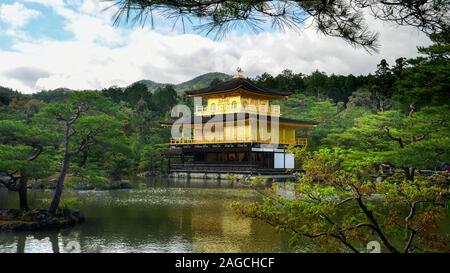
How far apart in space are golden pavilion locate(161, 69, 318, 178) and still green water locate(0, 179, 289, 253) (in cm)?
1441

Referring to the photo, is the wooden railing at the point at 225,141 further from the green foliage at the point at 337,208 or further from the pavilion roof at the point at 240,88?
the green foliage at the point at 337,208

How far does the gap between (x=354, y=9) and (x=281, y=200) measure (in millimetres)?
2449

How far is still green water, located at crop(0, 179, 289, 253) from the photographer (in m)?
9.48

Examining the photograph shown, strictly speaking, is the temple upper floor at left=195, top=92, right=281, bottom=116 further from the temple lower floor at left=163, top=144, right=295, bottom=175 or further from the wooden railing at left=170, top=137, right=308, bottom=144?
the temple lower floor at left=163, top=144, right=295, bottom=175

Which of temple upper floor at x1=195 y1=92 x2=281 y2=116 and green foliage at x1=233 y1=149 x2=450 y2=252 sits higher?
temple upper floor at x1=195 y1=92 x2=281 y2=116

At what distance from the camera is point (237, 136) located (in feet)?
111

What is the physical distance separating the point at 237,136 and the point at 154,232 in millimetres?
23074

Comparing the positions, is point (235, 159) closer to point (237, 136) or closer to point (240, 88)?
point (237, 136)

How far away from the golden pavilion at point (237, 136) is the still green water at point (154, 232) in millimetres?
14414

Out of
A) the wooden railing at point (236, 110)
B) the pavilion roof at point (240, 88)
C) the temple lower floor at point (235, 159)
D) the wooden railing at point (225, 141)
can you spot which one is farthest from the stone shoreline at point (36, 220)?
the wooden railing at point (236, 110)

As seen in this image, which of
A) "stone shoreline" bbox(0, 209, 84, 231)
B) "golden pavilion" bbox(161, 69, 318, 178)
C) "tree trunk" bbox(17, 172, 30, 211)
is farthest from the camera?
"golden pavilion" bbox(161, 69, 318, 178)

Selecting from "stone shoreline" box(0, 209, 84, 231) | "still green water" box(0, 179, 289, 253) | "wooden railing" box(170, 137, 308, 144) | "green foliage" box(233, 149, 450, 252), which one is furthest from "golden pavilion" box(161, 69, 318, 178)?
"green foliage" box(233, 149, 450, 252)
